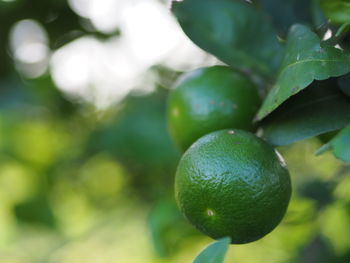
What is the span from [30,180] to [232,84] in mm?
2021

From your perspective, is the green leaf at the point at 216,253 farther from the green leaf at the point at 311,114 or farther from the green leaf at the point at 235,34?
the green leaf at the point at 235,34

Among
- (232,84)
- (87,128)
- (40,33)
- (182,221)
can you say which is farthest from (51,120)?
(232,84)

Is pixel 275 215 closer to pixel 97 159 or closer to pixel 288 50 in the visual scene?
pixel 288 50

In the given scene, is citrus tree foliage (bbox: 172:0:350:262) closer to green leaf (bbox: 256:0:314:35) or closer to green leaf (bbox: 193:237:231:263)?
green leaf (bbox: 256:0:314:35)

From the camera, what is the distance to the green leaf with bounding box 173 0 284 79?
1.14 meters

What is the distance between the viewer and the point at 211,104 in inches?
44.0

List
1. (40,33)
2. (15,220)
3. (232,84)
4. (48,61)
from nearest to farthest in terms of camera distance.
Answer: (232,84)
(40,33)
(48,61)
(15,220)

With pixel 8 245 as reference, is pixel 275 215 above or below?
above

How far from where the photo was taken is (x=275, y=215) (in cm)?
90

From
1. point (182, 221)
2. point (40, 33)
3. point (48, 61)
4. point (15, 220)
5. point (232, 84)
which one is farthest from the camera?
point (15, 220)

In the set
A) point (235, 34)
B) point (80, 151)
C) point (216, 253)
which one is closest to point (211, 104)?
point (235, 34)

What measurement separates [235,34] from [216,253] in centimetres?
58

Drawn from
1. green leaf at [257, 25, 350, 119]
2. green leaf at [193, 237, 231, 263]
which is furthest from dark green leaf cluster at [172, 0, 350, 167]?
green leaf at [193, 237, 231, 263]

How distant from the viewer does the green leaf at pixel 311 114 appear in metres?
0.89
